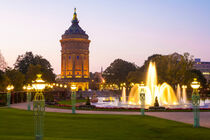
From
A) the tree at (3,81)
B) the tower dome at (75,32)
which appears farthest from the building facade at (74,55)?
the tree at (3,81)

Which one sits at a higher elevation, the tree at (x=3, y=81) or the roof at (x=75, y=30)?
the roof at (x=75, y=30)

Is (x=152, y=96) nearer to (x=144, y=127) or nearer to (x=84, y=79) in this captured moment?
(x=144, y=127)

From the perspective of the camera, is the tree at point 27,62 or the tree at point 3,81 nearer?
the tree at point 3,81

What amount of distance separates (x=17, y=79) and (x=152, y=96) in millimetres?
29364

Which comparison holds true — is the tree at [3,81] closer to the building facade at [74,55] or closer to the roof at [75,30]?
the building facade at [74,55]

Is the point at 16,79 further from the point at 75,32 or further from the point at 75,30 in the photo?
the point at 75,30

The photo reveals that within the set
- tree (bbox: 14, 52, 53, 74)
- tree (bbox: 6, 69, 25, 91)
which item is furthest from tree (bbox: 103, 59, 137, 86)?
tree (bbox: 6, 69, 25, 91)

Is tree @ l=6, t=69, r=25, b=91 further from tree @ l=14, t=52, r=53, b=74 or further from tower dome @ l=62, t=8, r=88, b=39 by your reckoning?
tower dome @ l=62, t=8, r=88, b=39

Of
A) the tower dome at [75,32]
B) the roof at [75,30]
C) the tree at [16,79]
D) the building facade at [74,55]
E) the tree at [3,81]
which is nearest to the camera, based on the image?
the tree at [3,81]

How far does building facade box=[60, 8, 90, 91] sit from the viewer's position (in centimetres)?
12500

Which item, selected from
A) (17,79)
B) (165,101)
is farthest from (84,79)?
(165,101)

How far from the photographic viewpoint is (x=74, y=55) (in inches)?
4941

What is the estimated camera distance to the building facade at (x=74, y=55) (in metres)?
125

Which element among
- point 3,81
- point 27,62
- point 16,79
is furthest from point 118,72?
point 3,81
